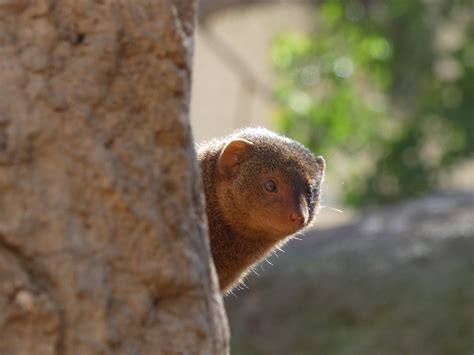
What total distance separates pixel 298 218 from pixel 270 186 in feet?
0.71

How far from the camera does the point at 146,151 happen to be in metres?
1.82

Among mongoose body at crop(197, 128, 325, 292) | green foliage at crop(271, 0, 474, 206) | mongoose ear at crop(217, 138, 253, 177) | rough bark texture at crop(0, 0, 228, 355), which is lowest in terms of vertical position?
green foliage at crop(271, 0, 474, 206)

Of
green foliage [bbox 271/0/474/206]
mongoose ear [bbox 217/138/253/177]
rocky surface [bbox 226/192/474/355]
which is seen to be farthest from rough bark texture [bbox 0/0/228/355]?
green foliage [bbox 271/0/474/206]

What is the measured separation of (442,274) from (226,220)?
3.06 metres

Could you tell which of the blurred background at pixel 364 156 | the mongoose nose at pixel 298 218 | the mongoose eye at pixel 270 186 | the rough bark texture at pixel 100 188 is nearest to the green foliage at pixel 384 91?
the blurred background at pixel 364 156

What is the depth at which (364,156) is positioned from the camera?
30.8 ft

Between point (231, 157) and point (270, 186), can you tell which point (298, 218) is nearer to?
point (270, 186)

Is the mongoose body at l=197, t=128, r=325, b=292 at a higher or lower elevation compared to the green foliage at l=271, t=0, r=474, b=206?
higher

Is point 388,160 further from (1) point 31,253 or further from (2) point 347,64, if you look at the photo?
(1) point 31,253

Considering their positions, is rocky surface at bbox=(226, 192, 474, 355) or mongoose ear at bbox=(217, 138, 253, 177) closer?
mongoose ear at bbox=(217, 138, 253, 177)

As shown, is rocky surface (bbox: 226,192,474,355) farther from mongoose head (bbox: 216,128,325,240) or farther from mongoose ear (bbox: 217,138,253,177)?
mongoose ear (bbox: 217,138,253,177)

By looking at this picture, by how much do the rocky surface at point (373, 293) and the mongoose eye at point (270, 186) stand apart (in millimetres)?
2689

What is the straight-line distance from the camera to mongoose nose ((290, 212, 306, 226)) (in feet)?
10.5

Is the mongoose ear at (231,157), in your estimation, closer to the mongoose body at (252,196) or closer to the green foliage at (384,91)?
the mongoose body at (252,196)
